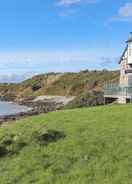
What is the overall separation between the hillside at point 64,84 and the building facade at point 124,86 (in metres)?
35.5

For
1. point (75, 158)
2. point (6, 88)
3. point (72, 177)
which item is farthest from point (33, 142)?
point (6, 88)

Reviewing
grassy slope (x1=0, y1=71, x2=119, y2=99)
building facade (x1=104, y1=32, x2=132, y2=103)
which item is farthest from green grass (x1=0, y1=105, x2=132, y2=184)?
grassy slope (x1=0, y1=71, x2=119, y2=99)

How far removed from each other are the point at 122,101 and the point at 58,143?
957 inches

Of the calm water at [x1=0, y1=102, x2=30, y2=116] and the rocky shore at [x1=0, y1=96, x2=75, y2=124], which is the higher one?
the rocky shore at [x1=0, y1=96, x2=75, y2=124]

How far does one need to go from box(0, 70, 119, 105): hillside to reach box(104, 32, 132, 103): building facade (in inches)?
1399

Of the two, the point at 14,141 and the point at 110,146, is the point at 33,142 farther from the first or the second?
the point at 110,146

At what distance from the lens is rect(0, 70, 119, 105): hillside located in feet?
306

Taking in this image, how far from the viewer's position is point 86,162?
14.1m

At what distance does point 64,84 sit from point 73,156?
8965 cm

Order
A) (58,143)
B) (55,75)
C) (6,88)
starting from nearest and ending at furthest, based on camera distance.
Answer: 1. (58,143)
2. (55,75)
3. (6,88)

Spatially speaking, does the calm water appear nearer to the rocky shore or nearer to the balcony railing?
the rocky shore

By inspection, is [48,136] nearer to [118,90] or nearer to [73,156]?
[73,156]

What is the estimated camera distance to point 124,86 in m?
41.8

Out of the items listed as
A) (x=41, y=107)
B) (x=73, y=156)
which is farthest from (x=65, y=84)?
(x=73, y=156)
